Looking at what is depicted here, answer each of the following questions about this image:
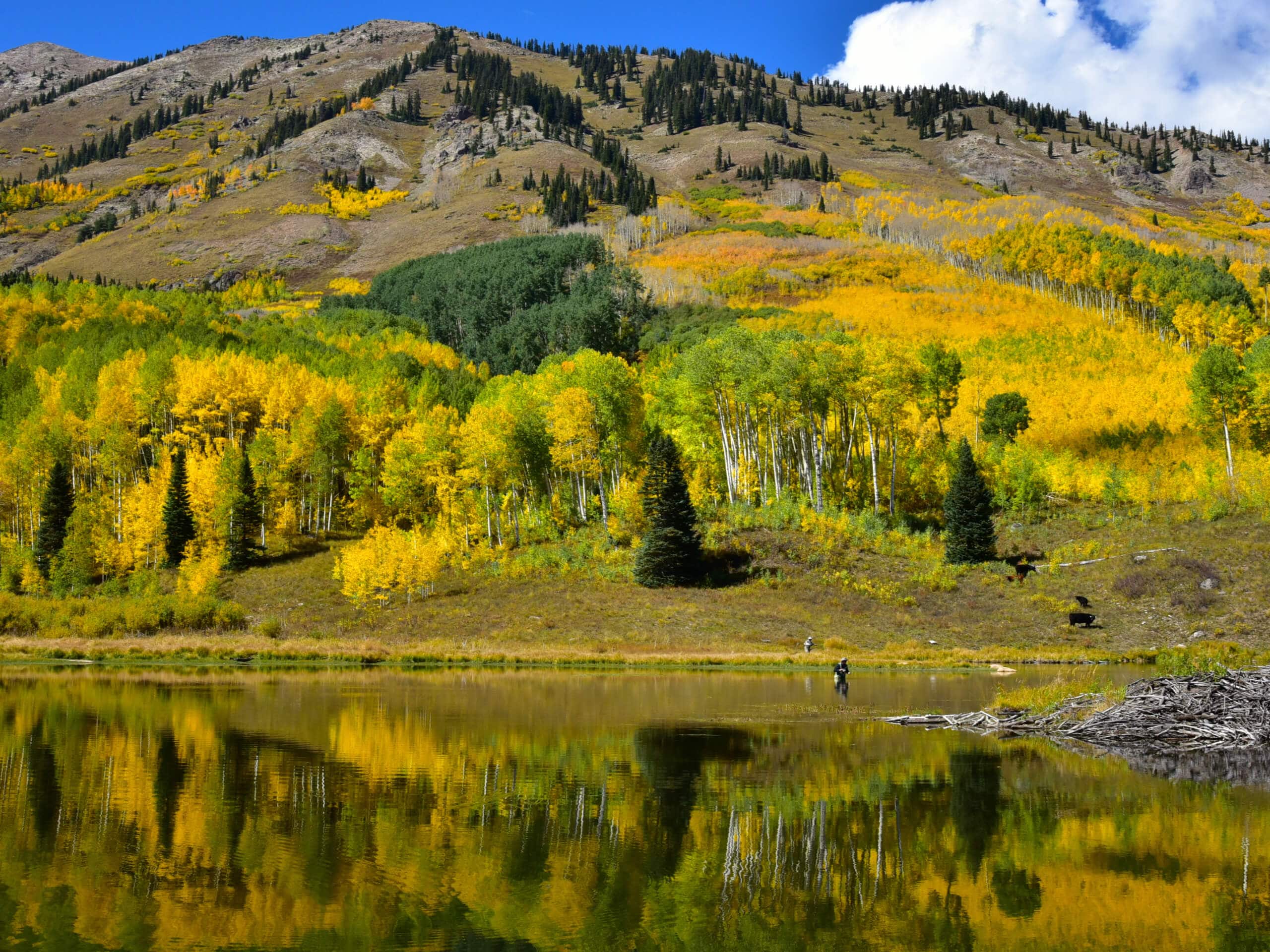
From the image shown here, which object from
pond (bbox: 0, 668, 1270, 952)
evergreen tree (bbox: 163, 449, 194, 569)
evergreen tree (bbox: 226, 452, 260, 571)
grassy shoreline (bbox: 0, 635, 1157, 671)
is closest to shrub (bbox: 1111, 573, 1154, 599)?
grassy shoreline (bbox: 0, 635, 1157, 671)

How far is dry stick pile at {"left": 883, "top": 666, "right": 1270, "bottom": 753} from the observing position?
24.3 m

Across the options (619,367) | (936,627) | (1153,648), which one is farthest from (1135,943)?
(619,367)

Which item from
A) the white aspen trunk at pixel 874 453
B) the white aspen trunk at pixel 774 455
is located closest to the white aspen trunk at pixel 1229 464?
the white aspen trunk at pixel 874 453

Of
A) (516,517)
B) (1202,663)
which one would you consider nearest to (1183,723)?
(1202,663)

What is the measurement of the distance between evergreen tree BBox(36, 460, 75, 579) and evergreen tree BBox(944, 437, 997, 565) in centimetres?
6545

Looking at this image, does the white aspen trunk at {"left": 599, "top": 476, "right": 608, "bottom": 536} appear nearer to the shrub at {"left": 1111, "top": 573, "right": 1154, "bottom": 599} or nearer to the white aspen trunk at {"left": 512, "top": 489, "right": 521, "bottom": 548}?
the white aspen trunk at {"left": 512, "top": 489, "right": 521, "bottom": 548}

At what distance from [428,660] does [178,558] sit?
128 feet

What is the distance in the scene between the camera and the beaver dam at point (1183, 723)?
24078 millimetres

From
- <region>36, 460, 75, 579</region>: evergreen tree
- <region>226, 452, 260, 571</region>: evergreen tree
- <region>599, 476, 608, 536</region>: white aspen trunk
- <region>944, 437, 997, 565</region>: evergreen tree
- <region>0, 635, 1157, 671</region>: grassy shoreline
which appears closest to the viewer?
<region>0, 635, 1157, 671</region>: grassy shoreline

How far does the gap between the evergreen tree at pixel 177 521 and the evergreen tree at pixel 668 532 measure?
37.8m

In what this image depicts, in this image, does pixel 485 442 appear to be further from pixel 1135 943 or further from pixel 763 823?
pixel 1135 943

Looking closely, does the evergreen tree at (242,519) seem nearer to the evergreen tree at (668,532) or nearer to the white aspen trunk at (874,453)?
the evergreen tree at (668,532)

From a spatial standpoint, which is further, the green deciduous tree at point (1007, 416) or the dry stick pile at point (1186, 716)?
the green deciduous tree at point (1007, 416)

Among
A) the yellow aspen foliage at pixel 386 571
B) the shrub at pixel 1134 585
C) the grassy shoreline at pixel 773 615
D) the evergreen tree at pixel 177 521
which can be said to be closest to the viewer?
the grassy shoreline at pixel 773 615
